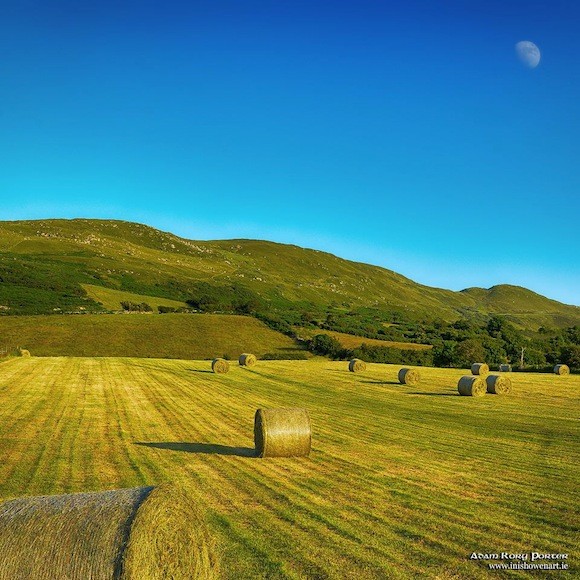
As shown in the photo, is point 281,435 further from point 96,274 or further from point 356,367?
point 96,274

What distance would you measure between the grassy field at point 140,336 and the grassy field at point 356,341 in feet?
16.6

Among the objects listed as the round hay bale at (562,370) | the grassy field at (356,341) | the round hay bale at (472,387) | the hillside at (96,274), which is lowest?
the round hay bale at (472,387)

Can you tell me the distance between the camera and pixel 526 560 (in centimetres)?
859

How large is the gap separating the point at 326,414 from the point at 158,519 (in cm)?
1770

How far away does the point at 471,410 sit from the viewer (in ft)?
82.9

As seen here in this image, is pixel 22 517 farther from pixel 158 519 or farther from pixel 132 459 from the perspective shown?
pixel 132 459

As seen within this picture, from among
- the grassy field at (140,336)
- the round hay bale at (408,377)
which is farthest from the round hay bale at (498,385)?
the grassy field at (140,336)

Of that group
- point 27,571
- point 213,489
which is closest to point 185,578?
point 27,571

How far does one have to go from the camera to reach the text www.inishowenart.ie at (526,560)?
8.34m

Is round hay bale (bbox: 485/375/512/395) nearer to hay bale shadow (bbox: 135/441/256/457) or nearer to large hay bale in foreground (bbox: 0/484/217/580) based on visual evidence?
hay bale shadow (bbox: 135/441/256/457)

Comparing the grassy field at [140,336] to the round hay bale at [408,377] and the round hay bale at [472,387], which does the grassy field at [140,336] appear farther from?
the round hay bale at [472,387]

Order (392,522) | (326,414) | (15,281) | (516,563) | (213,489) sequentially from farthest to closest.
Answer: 1. (15,281)
2. (326,414)
3. (213,489)
4. (392,522)
5. (516,563)

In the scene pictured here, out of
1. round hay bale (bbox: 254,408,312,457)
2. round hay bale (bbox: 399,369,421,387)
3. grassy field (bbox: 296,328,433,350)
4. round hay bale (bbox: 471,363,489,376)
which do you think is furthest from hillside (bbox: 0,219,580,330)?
round hay bale (bbox: 254,408,312,457)

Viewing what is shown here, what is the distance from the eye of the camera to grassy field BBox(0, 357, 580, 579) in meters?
9.07
